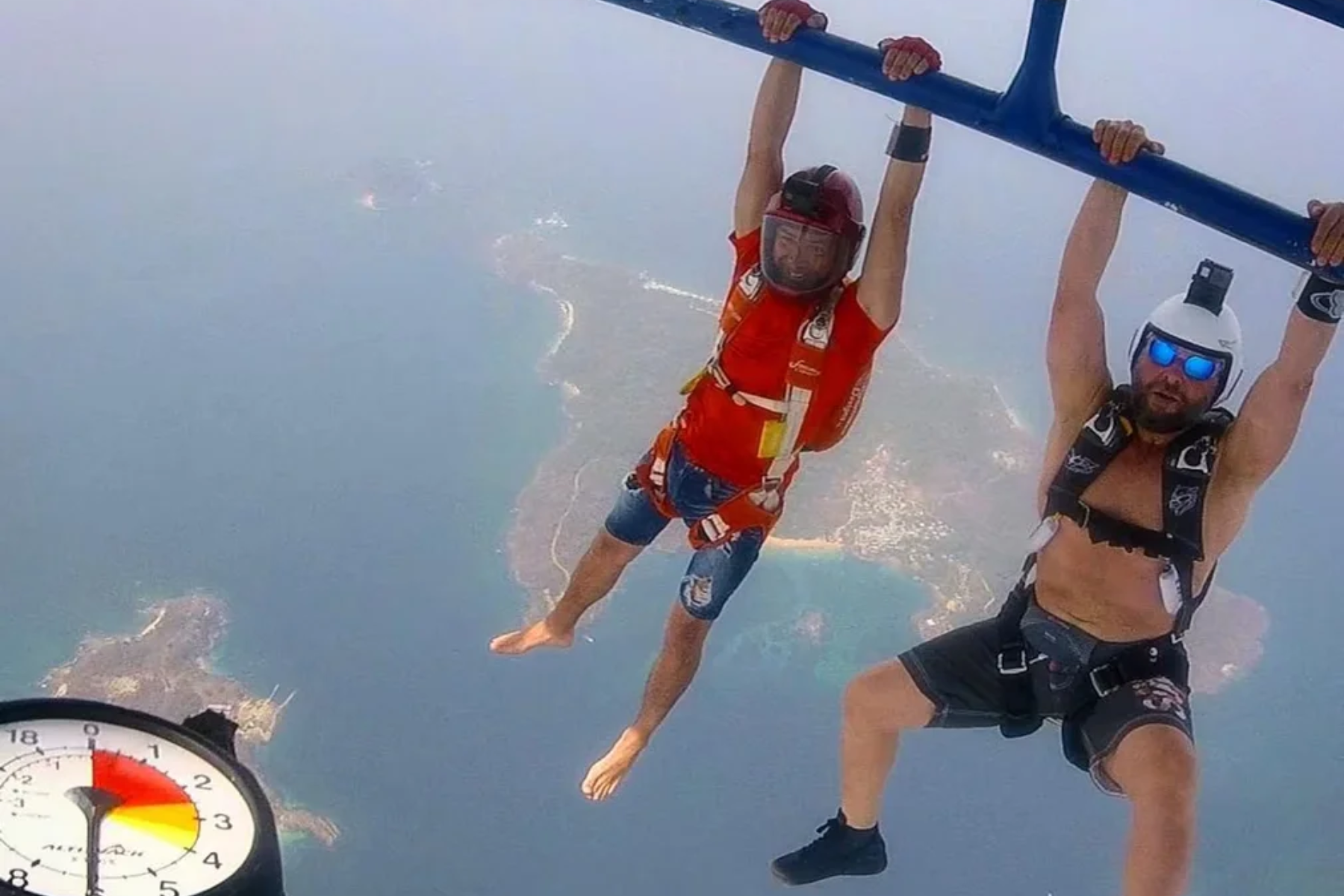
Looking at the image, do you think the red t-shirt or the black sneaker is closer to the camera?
the red t-shirt

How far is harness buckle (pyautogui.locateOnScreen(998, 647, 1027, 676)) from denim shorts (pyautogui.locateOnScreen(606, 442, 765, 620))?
0.77 m

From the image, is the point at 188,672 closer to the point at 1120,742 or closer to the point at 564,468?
the point at 564,468

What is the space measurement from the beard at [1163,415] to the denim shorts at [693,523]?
1.10 m

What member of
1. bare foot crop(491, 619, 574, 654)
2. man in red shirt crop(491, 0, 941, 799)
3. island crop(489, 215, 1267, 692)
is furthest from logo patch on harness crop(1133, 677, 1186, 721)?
island crop(489, 215, 1267, 692)

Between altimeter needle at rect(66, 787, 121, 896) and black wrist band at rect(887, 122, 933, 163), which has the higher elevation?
black wrist band at rect(887, 122, 933, 163)

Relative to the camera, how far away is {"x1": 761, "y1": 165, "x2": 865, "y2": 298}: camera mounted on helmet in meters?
3.41

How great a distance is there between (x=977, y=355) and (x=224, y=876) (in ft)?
63.5

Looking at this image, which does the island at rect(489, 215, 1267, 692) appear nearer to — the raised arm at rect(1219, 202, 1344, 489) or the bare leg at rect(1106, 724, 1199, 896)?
the bare leg at rect(1106, 724, 1199, 896)

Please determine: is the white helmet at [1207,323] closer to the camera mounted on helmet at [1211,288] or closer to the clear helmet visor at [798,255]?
the camera mounted on helmet at [1211,288]

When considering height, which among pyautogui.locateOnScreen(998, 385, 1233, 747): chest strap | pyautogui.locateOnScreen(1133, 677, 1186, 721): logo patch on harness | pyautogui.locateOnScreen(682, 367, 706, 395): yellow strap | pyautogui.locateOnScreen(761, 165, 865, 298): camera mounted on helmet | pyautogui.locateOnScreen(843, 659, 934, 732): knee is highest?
pyautogui.locateOnScreen(761, 165, 865, 298): camera mounted on helmet

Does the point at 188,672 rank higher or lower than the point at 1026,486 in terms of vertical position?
lower

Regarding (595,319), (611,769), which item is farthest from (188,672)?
(611,769)

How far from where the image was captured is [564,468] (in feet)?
61.1

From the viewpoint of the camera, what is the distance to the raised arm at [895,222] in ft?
10.3
